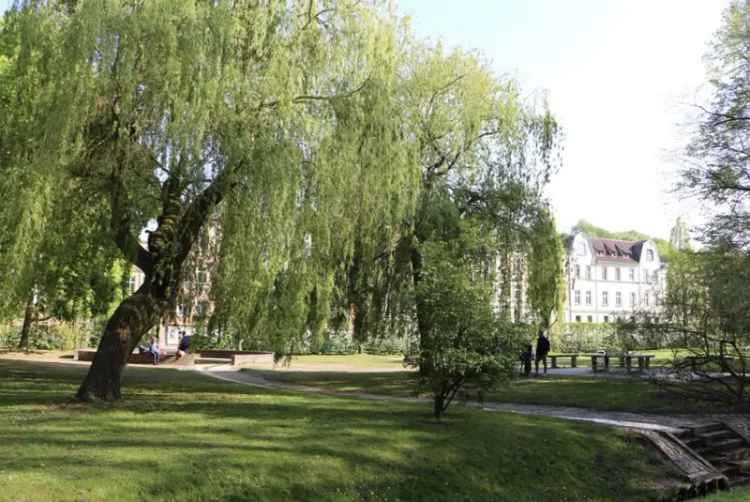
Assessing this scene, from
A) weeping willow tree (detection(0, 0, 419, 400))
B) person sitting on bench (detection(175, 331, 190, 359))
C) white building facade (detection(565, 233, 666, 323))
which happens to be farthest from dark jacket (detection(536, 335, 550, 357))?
white building facade (detection(565, 233, 666, 323))

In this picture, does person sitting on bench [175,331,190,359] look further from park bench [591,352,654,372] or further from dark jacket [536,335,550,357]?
park bench [591,352,654,372]

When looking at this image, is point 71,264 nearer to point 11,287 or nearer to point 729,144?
point 11,287

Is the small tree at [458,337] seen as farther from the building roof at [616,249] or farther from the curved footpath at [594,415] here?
the building roof at [616,249]

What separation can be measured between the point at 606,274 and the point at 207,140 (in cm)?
7791

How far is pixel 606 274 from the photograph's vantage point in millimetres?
83875

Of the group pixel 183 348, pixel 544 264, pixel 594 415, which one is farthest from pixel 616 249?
pixel 594 415

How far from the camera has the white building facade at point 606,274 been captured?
8125cm

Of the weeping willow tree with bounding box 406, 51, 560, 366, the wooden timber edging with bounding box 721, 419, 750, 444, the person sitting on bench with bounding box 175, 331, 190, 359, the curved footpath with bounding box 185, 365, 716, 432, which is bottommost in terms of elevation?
the wooden timber edging with bounding box 721, 419, 750, 444

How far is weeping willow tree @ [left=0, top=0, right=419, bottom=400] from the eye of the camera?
1189 centimetres

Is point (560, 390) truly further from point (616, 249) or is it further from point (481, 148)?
point (616, 249)

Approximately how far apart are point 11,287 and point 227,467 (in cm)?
587

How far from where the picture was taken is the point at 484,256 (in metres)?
21.6

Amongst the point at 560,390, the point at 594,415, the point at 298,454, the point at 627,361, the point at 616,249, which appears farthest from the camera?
the point at 616,249

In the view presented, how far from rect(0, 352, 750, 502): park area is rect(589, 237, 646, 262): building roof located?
70899mm
